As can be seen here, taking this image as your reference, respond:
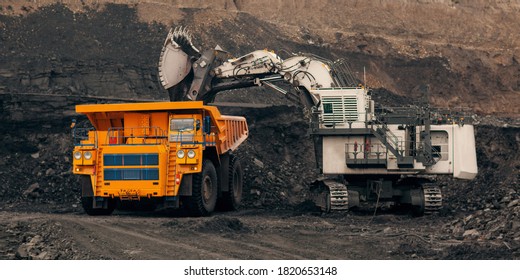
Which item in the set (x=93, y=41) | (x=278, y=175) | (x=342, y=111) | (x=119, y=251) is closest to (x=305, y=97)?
(x=342, y=111)

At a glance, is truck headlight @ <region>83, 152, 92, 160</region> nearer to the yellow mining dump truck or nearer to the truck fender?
the yellow mining dump truck

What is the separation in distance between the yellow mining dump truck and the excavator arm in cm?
243

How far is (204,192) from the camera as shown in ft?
79.0

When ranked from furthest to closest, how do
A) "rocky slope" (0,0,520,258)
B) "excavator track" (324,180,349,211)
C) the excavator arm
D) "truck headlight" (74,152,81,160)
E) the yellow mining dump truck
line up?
"rocky slope" (0,0,520,258), the excavator arm, "excavator track" (324,180,349,211), "truck headlight" (74,152,81,160), the yellow mining dump truck

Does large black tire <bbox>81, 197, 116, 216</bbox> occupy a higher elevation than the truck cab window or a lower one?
lower

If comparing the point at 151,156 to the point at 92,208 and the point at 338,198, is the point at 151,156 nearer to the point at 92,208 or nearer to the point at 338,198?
the point at 92,208

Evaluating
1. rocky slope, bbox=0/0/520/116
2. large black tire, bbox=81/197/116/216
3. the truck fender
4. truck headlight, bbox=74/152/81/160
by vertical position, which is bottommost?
large black tire, bbox=81/197/116/216

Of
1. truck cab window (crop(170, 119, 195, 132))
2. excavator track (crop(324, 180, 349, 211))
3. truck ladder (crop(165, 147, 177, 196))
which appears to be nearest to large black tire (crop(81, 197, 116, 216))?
truck ladder (crop(165, 147, 177, 196))

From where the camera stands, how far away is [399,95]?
44344mm

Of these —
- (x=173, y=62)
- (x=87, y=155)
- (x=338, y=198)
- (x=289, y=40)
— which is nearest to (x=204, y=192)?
(x=87, y=155)

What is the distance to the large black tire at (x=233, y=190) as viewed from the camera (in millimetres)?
26359

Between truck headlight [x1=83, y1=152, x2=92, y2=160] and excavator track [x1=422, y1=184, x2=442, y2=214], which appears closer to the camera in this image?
truck headlight [x1=83, y1=152, x2=92, y2=160]

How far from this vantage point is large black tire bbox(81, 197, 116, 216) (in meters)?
24.0

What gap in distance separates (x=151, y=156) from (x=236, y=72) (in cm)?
523
